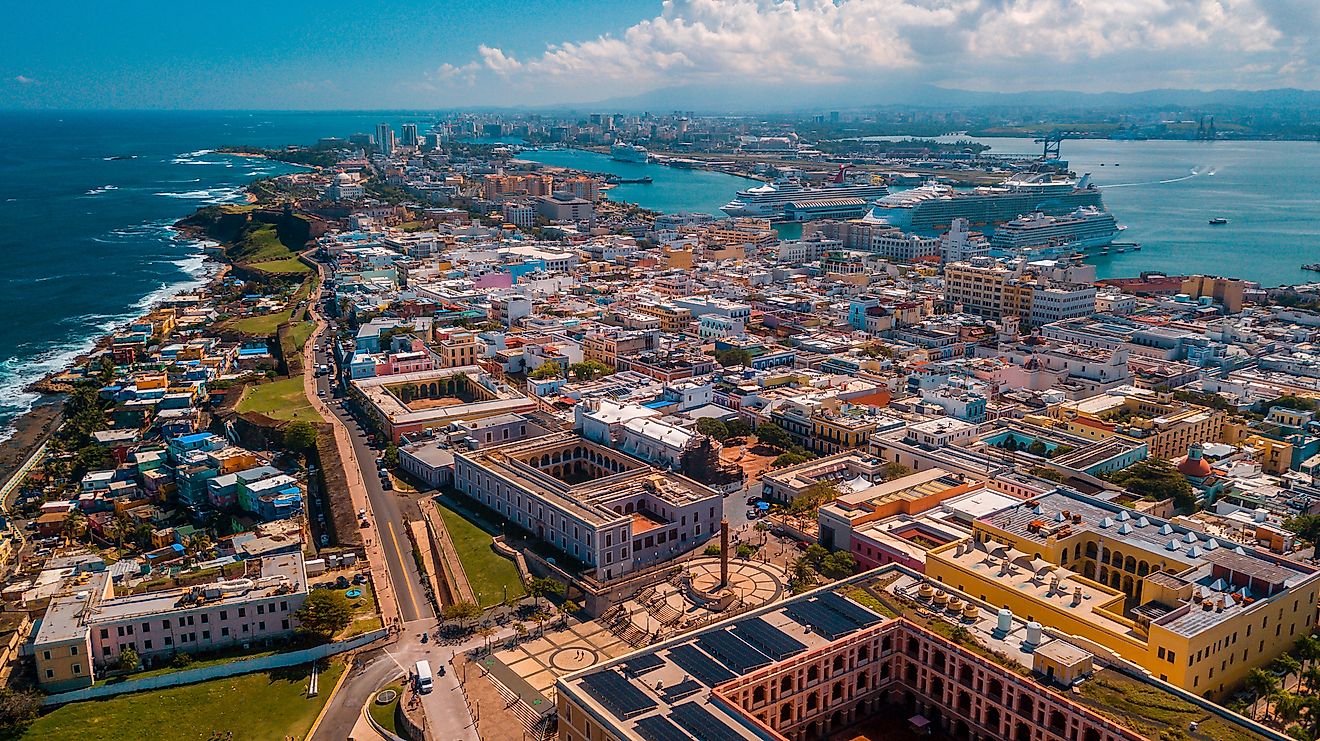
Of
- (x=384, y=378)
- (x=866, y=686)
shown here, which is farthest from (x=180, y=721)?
(x=384, y=378)

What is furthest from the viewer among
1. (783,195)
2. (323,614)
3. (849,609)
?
(783,195)

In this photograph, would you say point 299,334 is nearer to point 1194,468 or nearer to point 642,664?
point 642,664

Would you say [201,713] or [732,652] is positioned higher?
[732,652]

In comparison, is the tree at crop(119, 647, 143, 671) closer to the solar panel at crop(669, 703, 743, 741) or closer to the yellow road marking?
the yellow road marking

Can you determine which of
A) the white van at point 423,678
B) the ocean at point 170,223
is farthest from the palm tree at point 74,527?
the white van at point 423,678

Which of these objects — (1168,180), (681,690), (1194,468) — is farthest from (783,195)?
(681,690)

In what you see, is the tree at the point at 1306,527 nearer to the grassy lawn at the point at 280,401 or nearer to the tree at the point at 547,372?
the tree at the point at 547,372
